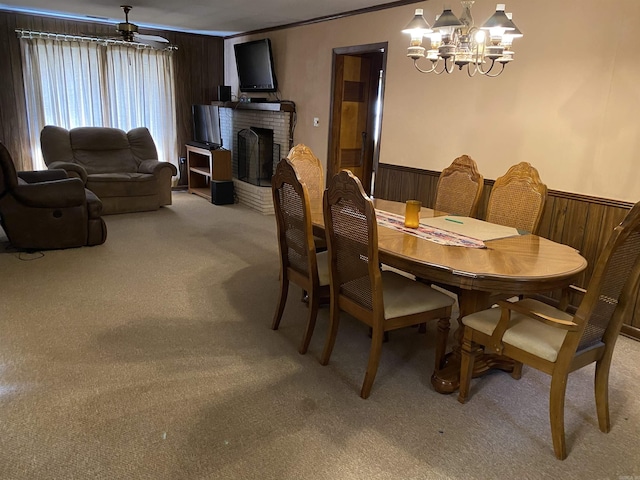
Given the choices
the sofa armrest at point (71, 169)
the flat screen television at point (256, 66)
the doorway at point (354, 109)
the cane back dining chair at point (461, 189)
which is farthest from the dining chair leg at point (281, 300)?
the flat screen television at point (256, 66)

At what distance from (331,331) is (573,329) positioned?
45.4 inches

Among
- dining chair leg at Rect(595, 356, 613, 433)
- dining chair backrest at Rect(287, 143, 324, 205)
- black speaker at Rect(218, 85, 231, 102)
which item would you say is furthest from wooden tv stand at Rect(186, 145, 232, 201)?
dining chair leg at Rect(595, 356, 613, 433)

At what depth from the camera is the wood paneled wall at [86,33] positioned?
20.0ft

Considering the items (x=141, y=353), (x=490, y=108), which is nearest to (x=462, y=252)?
(x=141, y=353)

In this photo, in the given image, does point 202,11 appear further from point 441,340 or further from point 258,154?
point 441,340

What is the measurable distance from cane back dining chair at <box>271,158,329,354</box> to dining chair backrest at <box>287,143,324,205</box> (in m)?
0.94

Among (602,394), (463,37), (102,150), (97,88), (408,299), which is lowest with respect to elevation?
(602,394)

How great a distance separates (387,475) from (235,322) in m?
1.54

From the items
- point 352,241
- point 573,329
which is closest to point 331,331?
point 352,241

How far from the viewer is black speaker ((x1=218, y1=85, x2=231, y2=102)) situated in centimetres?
716

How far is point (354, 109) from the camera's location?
5.79 meters

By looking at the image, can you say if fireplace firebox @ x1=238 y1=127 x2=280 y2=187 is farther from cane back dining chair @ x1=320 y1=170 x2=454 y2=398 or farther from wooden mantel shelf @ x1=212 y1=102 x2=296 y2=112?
cane back dining chair @ x1=320 y1=170 x2=454 y2=398

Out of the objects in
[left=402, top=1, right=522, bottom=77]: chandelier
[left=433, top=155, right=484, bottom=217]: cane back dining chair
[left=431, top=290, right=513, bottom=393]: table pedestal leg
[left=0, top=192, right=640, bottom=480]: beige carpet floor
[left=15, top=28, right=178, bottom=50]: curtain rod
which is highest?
[left=15, top=28, right=178, bottom=50]: curtain rod

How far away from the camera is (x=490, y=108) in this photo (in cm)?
396
